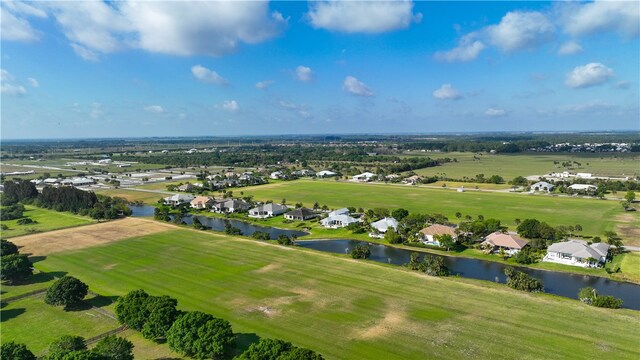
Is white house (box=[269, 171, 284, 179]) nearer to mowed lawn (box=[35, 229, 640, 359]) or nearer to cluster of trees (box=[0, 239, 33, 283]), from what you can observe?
mowed lawn (box=[35, 229, 640, 359])

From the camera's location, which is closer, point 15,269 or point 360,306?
point 360,306

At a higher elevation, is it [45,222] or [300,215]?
[300,215]

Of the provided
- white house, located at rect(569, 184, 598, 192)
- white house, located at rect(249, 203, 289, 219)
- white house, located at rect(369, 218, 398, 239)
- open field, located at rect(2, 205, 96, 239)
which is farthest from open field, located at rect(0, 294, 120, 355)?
white house, located at rect(569, 184, 598, 192)

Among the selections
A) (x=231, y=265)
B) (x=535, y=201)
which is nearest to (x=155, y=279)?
(x=231, y=265)

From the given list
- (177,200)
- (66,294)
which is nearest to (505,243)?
(66,294)

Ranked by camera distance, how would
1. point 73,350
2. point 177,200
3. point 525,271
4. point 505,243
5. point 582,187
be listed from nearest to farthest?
point 73,350, point 525,271, point 505,243, point 177,200, point 582,187

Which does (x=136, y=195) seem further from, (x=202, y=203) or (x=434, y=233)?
(x=434, y=233)
